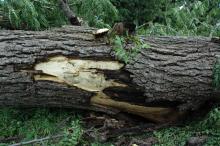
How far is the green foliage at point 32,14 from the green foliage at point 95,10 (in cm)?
25

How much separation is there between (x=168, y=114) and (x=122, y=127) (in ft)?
1.27

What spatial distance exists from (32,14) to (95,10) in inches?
30.9

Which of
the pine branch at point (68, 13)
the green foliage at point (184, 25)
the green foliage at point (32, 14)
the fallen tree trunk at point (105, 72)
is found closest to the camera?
the fallen tree trunk at point (105, 72)

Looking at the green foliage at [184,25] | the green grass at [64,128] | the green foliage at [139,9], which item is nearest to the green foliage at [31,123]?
the green grass at [64,128]

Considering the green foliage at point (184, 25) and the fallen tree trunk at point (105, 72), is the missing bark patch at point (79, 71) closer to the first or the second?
the fallen tree trunk at point (105, 72)

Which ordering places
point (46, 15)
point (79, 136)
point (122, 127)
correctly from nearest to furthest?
point (79, 136) < point (122, 127) < point (46, 15)

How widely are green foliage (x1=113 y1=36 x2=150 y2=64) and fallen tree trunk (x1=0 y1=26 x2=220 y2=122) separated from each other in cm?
4

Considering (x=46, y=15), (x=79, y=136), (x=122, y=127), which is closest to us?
(x=79, y=136)

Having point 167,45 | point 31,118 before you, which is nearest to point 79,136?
point 31,118

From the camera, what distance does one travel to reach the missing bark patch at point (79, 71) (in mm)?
3031

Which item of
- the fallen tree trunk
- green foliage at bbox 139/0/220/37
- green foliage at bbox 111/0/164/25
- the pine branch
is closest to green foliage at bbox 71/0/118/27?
the pine branch

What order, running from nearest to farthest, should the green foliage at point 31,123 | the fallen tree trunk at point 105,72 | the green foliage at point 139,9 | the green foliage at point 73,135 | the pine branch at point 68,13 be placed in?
the green foliage at point 73,135 → the fallen tree trunk at point 105,72 → the green foliage at point 31,123 → the pine branch at point 68,13 → the green foliage at point 139,9

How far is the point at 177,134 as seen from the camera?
3.09m

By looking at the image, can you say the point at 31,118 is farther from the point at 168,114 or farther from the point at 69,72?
the point at 168,114
